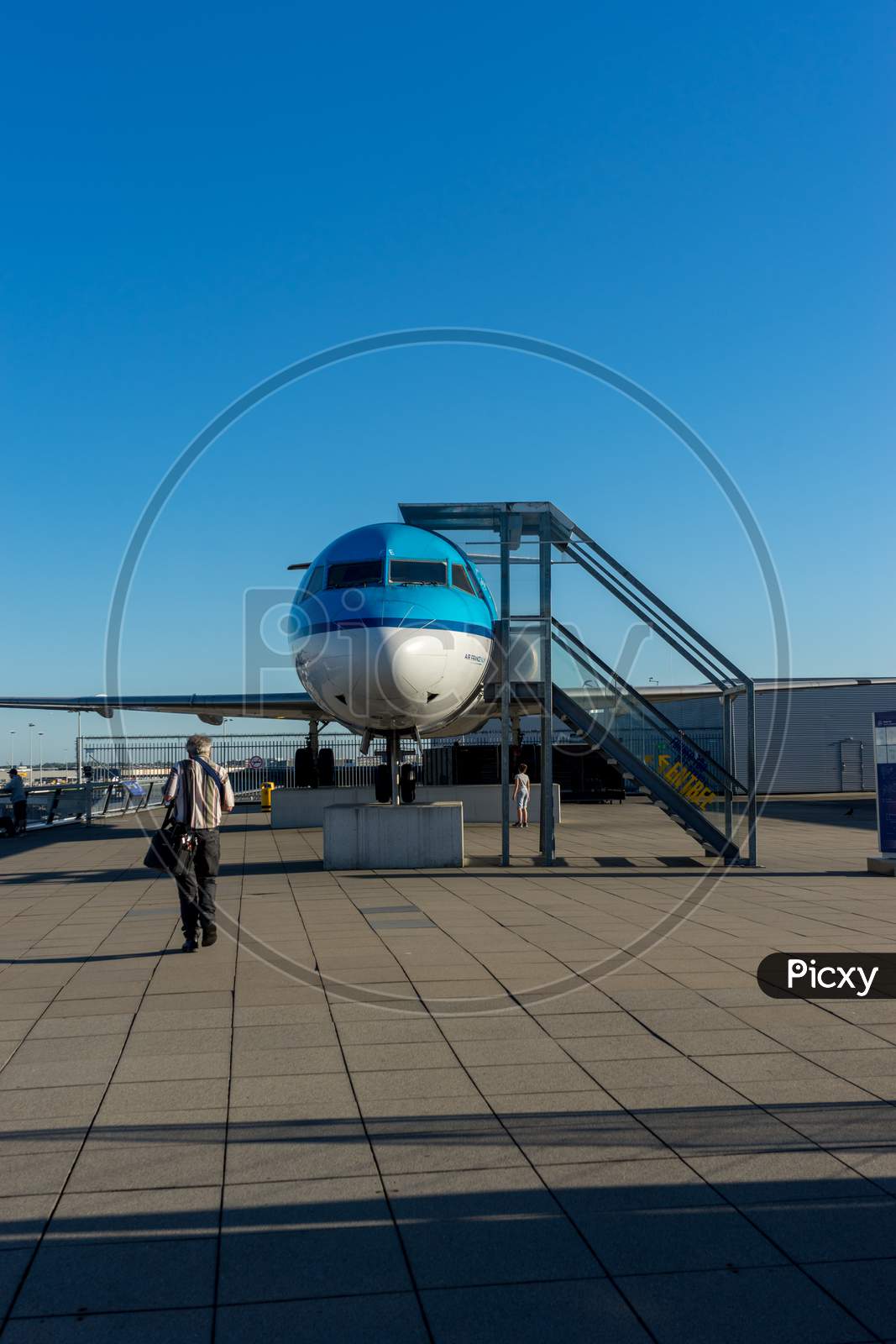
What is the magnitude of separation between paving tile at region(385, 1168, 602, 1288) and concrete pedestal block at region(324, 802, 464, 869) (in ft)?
39.5

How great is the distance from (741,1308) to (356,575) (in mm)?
13852

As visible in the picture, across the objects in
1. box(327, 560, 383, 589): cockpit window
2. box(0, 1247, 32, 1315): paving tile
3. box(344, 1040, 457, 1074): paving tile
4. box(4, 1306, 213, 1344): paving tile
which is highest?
box(327, 560, 383, 589): cockpit window

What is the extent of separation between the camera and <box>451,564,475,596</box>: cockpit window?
17.4 m

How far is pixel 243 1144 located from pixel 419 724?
1241cm

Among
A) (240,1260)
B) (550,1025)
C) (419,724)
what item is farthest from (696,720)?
(240,1260)

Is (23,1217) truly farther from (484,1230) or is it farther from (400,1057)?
(400,1057)

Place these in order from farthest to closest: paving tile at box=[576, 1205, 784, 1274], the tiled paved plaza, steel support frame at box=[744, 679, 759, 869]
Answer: steel support frame at box=[744, 679, 759, 869], paving tile at box=[576, 1205, 784, 1274], the tiled paved plaza

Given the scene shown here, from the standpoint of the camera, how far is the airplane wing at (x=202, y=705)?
25719mm

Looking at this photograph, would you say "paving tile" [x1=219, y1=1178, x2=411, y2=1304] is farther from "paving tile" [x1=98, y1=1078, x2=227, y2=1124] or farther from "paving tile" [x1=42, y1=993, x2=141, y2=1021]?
"paving tile" [x1=42, y1=993, x2=141, y2=1021]

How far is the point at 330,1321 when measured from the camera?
3.39 meters

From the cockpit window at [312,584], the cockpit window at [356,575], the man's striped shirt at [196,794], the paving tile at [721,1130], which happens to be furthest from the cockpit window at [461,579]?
the paving tile at [721,1130]

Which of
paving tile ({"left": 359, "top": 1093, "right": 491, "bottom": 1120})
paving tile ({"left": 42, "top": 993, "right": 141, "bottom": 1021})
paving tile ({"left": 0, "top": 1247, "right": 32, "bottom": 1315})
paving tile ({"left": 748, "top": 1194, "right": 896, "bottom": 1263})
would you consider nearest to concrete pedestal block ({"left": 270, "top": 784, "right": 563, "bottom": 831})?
paving tile ({"left": 42, "top": 993, "right": 141, "bottom": 1021})

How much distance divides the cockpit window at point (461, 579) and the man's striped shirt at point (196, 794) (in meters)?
7.79

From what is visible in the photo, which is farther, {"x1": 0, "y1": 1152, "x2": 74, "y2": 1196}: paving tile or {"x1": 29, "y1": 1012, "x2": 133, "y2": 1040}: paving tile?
{"x1": 29, "y1": 1012, "x2": 133, "y2": 1040}: paving tile
